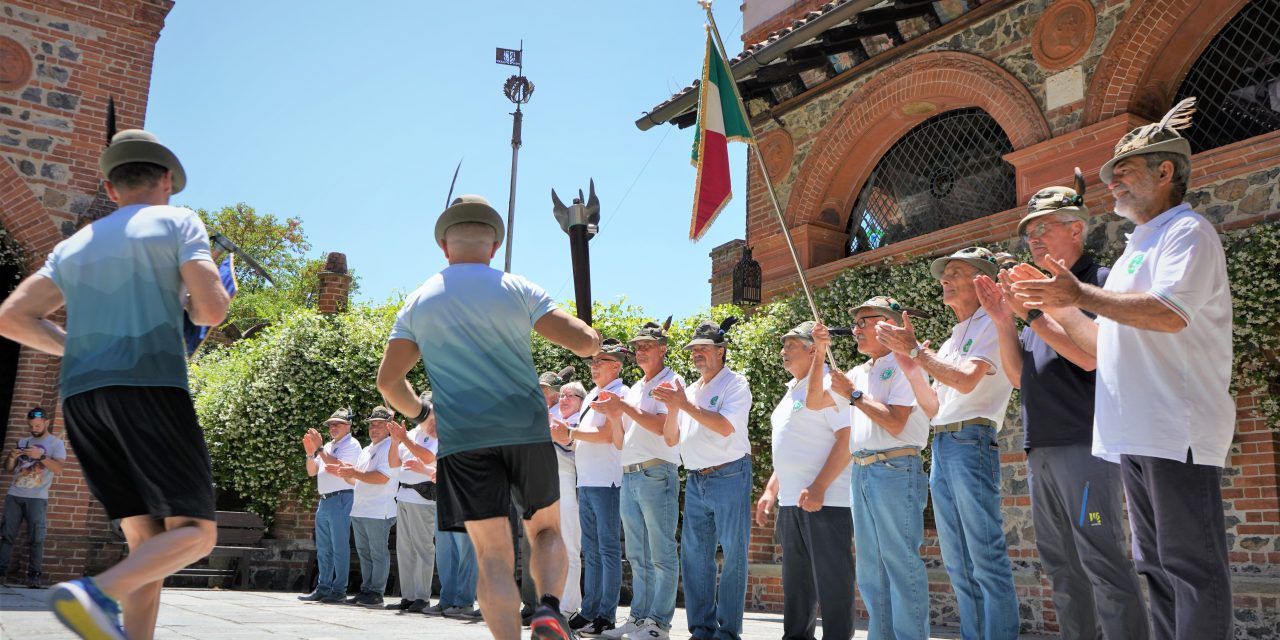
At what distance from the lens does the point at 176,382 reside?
11.6ft

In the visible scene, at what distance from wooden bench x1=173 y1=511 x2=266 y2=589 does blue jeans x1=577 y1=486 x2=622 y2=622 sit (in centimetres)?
702

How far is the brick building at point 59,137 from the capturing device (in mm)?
12484

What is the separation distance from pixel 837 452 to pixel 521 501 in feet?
7.61

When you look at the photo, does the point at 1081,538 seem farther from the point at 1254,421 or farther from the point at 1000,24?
the point at 1000,24

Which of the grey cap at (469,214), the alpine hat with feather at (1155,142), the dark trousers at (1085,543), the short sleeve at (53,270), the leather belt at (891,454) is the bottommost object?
the dark trousers at (1085,543)

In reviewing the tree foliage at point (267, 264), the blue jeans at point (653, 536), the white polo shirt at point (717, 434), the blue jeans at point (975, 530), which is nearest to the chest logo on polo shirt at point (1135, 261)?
the blue jeans at point (975, 530)

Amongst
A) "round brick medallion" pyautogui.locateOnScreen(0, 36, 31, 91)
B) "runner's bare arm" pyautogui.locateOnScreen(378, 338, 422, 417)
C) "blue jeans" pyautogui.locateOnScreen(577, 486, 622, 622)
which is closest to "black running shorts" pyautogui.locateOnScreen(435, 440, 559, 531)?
"runner's bare arm" pyautogui.locateOnScreen(378, 338, 422, 417)

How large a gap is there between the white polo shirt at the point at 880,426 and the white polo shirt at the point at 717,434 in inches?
39.7

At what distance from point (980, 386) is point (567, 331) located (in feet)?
6.89

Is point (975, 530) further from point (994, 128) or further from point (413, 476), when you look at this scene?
point (994, 128)

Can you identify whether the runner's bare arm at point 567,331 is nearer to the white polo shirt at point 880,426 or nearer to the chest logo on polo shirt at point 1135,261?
the white polo shirt at point 880,426

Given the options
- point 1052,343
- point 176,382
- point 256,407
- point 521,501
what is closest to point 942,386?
point 1052,343

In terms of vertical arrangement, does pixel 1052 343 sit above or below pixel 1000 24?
below

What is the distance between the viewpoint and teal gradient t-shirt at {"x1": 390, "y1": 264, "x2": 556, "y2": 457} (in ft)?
13.2
